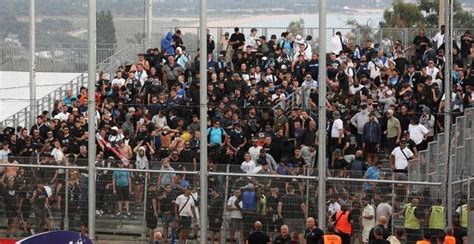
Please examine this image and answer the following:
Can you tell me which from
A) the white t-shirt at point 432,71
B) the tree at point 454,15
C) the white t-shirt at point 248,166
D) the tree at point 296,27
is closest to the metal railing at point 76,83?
the tree at point 296,27

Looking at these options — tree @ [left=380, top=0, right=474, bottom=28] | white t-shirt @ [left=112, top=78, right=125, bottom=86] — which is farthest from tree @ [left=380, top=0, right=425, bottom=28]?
white t-shirt @ [left=112, top=78, right=125, bottom=86]

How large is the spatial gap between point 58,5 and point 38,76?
293 cm

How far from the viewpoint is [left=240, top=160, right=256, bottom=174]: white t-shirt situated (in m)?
26.9

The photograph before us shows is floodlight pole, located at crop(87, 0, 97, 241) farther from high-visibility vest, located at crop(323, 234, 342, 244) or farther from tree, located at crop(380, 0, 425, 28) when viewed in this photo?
tree, located at crop(380, 0, 425, 28)

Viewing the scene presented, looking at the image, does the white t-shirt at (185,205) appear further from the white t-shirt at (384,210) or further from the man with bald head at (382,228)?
the man with bald head at (382,228)

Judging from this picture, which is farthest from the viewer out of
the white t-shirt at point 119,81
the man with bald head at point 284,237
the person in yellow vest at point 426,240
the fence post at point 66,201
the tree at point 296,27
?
the tree at point 296,27

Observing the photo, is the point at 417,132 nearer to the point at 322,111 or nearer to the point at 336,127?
the point at 336,127

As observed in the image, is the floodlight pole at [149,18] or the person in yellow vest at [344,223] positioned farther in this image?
the floodlight pole at [149,18]

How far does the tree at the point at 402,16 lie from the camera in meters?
35.5

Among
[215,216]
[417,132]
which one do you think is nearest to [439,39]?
[417,132]

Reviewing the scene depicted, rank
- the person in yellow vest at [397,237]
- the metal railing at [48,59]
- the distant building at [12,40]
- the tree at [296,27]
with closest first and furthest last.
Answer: the person in yellow vest at [397,237], the metal railing at [48,59], the tree at [296,27], the distant building at [12,40]

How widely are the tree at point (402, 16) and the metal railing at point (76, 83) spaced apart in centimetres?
609

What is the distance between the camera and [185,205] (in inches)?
1052

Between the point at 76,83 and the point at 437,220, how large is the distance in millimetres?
12530
